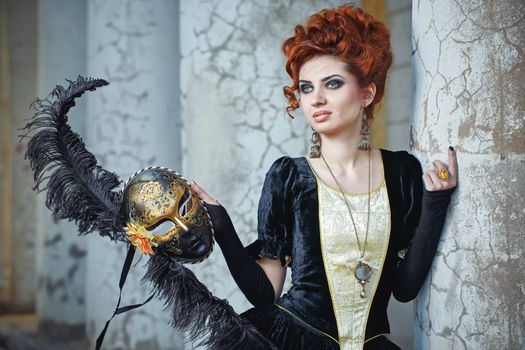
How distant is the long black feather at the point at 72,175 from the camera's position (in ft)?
6.88

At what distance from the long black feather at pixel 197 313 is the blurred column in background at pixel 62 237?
11.1 feet

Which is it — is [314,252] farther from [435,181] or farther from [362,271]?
[435,181]

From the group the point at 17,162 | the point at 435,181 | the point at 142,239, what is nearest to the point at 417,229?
the point at 435,181

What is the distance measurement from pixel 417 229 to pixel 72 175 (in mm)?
975

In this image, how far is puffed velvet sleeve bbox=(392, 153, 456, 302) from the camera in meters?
2.01

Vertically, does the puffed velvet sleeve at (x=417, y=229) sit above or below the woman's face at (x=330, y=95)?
below

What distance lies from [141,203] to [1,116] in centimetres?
524

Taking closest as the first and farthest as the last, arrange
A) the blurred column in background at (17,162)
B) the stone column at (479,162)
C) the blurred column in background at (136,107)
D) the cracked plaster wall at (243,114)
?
the stone column at (479,162) < the cracked plaster wall at (243,114) < the blurred column in background at (136,107) < the blurred column in background at (17,162)

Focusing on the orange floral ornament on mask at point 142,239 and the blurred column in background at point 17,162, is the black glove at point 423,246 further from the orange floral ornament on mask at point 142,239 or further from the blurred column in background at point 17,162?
the blurred column in background at point 17,162

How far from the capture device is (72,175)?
2131 millimetres

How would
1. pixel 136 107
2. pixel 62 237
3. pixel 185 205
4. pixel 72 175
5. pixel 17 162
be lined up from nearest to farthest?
pixel 185 205 < pixel 72 175 < pixel 136 107 < pixel 62 237 < pixel 17 162

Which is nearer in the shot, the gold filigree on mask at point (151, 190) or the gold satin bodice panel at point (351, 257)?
the gold filigree on mask at point (151, 190)

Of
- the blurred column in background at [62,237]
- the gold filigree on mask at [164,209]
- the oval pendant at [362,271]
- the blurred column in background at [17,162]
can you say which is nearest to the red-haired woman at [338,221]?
the oval pendant at [362,271]

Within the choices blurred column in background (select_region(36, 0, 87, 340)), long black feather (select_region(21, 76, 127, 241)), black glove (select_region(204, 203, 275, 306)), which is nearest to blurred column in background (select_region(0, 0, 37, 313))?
blurred column in background (select_region(36, 0, 87, 340))
